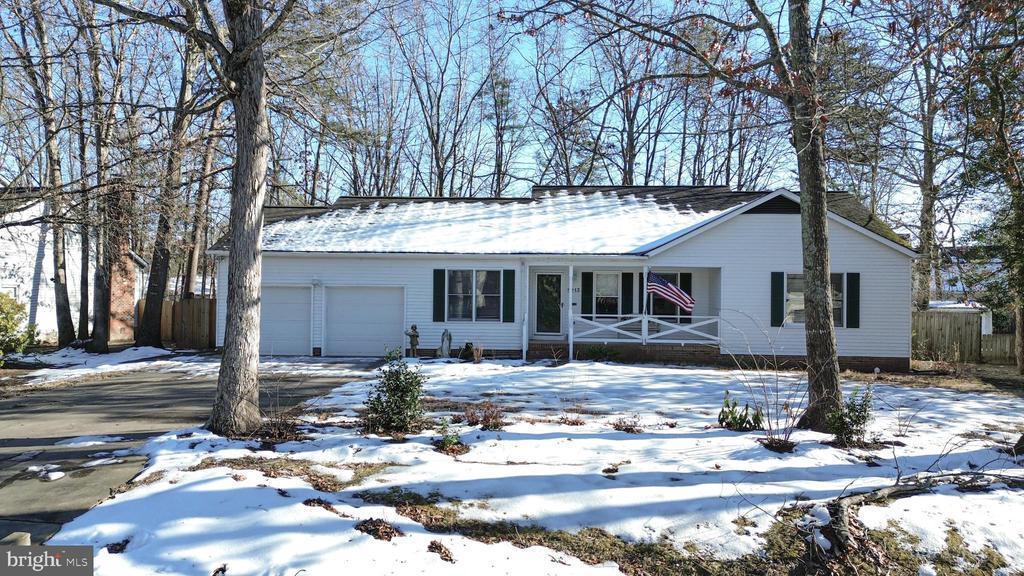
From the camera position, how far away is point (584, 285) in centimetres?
1611

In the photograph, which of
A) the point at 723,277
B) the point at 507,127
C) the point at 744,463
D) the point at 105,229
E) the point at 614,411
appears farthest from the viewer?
the point at 507,127

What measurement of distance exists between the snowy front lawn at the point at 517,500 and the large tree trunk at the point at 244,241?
513mm

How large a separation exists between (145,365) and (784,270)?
16.7m

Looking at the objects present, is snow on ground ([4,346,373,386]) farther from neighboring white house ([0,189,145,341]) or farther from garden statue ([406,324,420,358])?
neighboring white house ([0,189,145,341])

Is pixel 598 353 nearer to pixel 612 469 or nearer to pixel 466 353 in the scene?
pixel 466 353

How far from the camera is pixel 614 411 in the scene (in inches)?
313

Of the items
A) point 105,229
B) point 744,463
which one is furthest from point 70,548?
point 105,229

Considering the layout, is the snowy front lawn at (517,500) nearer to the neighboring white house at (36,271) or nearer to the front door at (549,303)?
the front door at (549,303)

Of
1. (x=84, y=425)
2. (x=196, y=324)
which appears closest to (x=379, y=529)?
(x=84, y=425)

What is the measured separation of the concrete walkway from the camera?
14.3 ft

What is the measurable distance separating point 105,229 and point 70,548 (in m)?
9.70

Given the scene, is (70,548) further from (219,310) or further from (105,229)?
(219,310)

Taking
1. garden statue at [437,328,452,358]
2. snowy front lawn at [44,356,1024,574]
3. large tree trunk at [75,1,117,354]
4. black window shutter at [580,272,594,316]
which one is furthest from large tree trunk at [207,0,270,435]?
black window shutter at [580,272,594,316]

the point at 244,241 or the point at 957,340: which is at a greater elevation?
the point at 244,241
